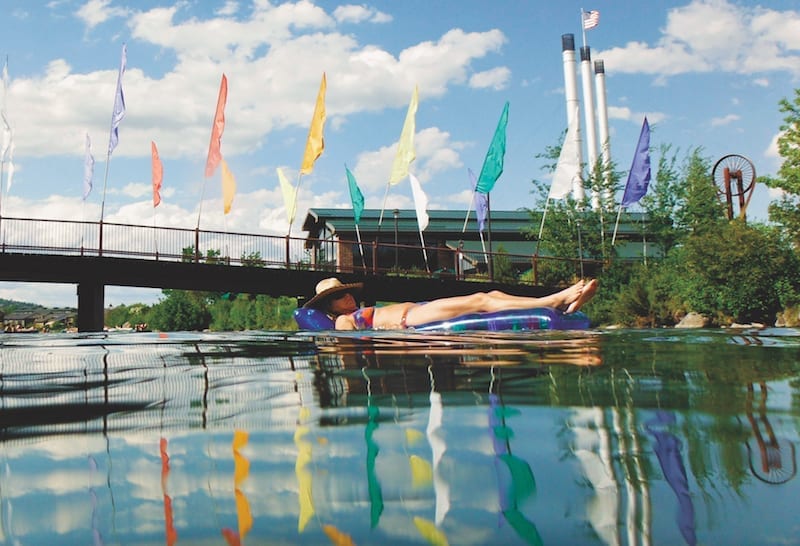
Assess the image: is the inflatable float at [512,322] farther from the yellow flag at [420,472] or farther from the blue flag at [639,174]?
the blue flag at [639,174]

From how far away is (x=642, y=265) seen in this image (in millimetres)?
26047

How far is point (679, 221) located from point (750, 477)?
3251 centimetres

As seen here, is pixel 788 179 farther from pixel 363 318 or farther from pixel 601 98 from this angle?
pixel 601 98

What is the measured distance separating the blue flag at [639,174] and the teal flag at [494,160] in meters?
5.21

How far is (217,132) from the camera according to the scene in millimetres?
22016

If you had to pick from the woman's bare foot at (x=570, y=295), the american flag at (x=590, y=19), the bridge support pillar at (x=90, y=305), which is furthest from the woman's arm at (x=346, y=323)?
the american flag at (x=590, y=19)

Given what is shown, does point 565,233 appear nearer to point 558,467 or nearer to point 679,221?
point 679,221

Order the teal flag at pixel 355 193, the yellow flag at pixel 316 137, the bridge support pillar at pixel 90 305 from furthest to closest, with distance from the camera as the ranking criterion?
the teal flag at pixel 355 193 < the yellow flag at pixel 316 137 < the bridge support pillar at pixel 90 305

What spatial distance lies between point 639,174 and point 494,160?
19.1 feet

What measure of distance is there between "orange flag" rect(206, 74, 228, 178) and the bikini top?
12233mm

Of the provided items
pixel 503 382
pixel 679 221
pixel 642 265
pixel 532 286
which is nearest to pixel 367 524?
pixel 503 382

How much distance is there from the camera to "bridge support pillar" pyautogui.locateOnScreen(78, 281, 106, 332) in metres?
19.4

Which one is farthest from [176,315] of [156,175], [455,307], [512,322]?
[512,322]

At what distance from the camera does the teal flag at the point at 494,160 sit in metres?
22.9
